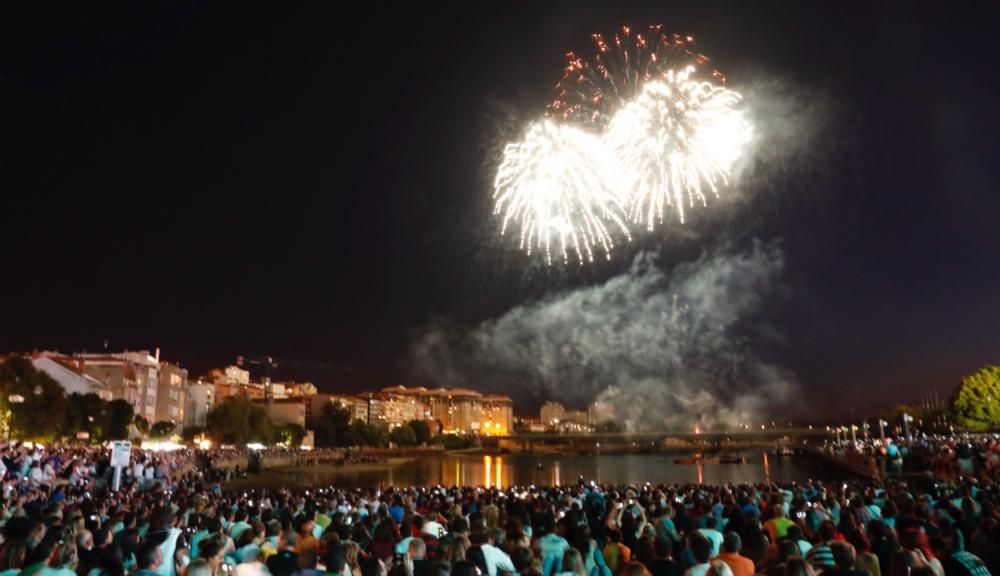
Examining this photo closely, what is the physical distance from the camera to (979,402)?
6969 centimetres

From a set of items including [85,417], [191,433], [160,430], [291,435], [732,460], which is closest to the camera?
[85,417]

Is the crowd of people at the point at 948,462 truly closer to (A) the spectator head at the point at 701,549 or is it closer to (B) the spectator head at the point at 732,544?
(B) the spectator head at the point at 732,544

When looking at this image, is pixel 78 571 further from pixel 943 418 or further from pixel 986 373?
pixel 943 418

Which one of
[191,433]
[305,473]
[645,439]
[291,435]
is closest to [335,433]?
[291,435]

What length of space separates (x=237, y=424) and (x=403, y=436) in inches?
2272

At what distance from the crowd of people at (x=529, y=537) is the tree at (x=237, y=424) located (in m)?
80.3

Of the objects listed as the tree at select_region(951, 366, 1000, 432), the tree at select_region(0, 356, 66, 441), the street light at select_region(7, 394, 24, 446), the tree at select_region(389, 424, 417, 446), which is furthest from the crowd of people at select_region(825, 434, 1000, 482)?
the tree at select_region(389, 424, 417, 446)

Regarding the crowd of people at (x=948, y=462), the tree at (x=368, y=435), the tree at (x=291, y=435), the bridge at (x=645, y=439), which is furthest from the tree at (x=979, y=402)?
the bridge at (x=645, y=439)

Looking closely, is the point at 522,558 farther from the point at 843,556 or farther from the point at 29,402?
the point at 29,402

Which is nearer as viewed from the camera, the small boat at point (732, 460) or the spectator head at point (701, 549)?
the spectator head at point (701, 549)

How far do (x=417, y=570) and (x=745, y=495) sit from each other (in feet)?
28.2

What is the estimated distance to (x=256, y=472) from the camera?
67500mm

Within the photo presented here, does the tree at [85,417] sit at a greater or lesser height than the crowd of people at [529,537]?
greater

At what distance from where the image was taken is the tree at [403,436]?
474 ft
